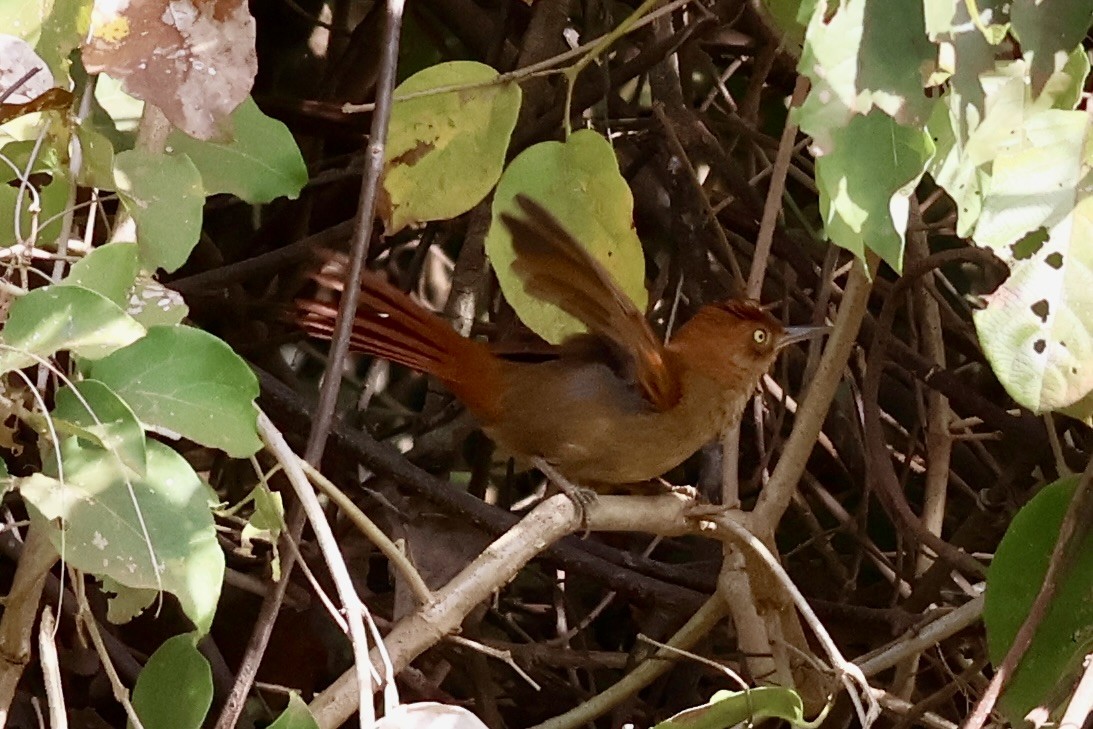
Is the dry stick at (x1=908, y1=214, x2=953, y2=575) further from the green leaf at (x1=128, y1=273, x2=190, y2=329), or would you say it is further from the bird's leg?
the green leaf at (x1=128, y1=273, x2=190, y2=329)

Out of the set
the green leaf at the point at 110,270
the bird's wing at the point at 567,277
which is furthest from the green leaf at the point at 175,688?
the bird's wing at the point at 567,277

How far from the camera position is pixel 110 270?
33.5 inches

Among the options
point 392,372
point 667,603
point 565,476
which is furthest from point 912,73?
point 392,372

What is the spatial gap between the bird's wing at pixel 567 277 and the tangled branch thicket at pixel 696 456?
0.20m

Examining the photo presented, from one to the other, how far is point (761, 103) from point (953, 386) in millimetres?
793

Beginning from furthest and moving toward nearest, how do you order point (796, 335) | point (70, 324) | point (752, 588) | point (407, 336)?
point (796, 335), point (407, 336), point (752, 588), point (70, 324)

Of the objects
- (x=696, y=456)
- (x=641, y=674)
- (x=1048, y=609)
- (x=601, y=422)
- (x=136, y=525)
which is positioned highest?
(x=136, y=525)

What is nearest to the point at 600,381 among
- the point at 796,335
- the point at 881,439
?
the point at 796,335

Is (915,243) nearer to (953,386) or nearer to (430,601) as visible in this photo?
(953,386)

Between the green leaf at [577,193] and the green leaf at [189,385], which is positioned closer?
Answer: the green leaf at [189,385]

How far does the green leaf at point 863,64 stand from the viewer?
856 millimetres

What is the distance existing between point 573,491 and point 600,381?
1.92 ft

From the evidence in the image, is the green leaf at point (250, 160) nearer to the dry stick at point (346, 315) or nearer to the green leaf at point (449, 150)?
the dry stick at point (346, 315)

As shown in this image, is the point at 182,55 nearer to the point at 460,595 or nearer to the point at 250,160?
the point at 250,160
